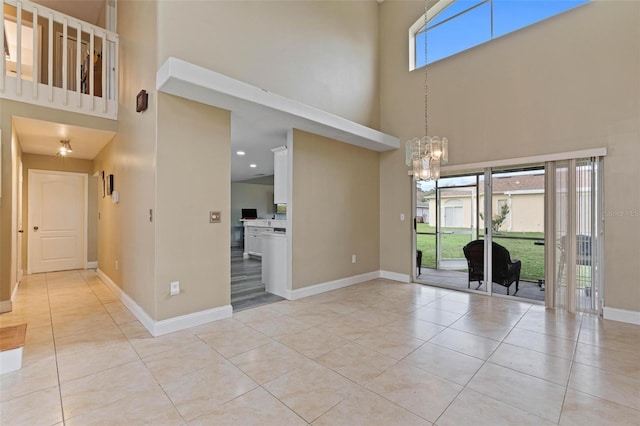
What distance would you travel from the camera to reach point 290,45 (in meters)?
4.05

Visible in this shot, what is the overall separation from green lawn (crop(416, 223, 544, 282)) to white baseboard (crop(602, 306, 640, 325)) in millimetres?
893

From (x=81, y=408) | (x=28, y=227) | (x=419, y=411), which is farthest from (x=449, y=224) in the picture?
(x=28, y=227)

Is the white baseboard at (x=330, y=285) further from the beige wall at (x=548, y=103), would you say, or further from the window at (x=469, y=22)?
the window at (x=469, y=22)

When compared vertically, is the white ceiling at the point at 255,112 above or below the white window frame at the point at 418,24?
below

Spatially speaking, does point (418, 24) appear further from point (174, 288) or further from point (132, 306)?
point (132, 306)

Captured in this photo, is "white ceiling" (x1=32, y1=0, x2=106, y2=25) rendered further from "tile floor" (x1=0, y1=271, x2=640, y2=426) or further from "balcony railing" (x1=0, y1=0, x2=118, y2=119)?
"tile floor" (x1=0, y1=271, x2=640, y2=426)

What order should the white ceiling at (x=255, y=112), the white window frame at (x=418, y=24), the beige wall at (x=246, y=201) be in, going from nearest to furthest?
the white ceiling at (x=255, y=112) → the white window frame at (x=418, y=24) → the beige wall at (x=246, y=201)

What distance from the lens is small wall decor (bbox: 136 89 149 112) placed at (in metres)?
3.18

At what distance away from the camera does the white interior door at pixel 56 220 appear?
5820 mm

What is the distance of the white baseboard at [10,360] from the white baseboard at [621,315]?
6.00 metres

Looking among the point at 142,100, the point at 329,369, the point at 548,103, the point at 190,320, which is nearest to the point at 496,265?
the point at 548,103

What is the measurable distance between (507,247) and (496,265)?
0.36 meters

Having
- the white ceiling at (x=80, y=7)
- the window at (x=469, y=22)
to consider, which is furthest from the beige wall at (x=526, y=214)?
the white ceiling at (x=80, y=7)

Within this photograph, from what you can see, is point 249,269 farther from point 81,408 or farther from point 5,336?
point 81,408
